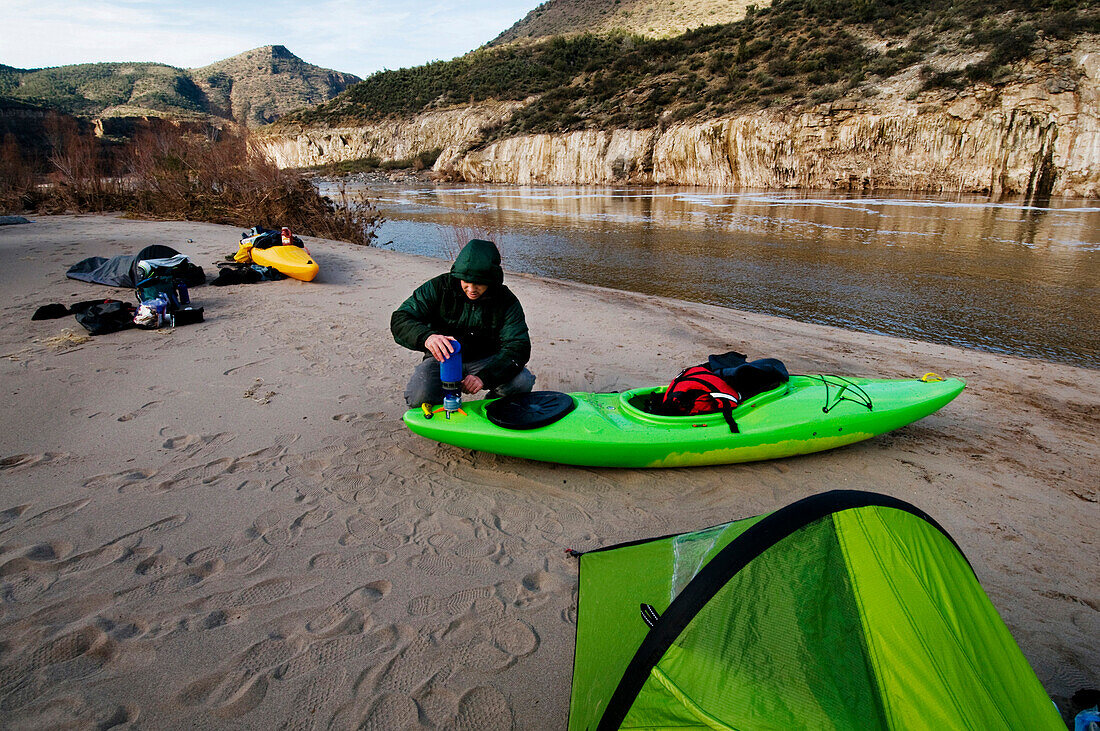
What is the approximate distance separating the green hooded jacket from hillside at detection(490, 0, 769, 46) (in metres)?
52.4

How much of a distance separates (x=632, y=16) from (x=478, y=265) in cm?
7339

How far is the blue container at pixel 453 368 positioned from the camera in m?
3.06

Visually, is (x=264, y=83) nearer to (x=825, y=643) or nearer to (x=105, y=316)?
(x=105, y=316)

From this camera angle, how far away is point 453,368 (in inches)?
122

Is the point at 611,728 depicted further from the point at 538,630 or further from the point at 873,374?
the point at 873,374

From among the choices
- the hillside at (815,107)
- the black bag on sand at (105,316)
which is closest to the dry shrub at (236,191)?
the hillside at (815,107)

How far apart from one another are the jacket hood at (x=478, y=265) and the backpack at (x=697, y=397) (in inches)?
53.7

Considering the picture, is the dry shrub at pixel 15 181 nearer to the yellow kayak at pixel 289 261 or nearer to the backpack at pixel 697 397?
the yellow kayak at pixel 289 261

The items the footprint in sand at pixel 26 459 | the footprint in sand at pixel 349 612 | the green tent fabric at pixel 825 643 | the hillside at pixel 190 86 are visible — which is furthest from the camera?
the hillside at pixel 190 86

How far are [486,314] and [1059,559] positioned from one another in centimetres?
327

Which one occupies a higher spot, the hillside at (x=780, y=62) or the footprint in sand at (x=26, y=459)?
the hillside at (x=780, y=62)

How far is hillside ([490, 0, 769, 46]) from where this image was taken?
179 feet

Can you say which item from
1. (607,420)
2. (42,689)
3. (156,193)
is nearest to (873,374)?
(607,420)

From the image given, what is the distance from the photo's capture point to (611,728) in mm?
1347
